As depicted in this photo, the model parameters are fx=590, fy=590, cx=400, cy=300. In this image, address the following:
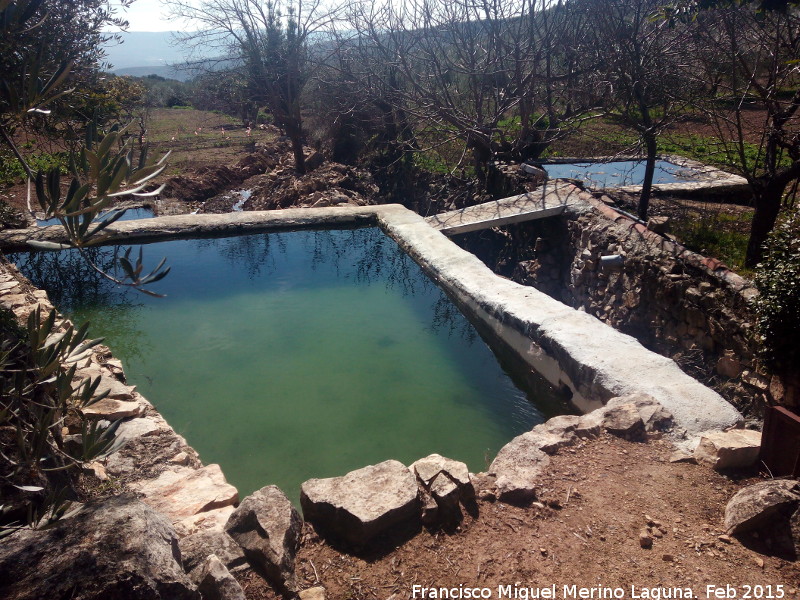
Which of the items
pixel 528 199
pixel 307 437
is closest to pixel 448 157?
pixel 528 199

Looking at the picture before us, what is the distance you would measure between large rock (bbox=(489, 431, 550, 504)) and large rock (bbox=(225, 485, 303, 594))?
1.07m

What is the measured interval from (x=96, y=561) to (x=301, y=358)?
371 cm

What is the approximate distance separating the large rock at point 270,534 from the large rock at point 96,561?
568mm

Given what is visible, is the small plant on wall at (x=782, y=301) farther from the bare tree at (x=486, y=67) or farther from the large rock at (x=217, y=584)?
the bare tree at (x=486, y=67)

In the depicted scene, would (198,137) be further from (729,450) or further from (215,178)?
(729,450)

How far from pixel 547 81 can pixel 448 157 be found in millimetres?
3904

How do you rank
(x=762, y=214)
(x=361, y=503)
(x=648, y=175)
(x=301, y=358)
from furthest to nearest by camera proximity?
(x=648, y=175) < (x=762, y=214) < (x=301, y=358) < (x=361, y=503)

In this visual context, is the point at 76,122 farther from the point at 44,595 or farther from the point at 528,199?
the point at 528,199

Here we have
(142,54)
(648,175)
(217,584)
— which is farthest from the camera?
(142,54)

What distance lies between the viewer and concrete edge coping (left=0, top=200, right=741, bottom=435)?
3.82 meters

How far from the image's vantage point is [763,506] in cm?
262

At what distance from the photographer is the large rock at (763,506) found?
2.61 meters

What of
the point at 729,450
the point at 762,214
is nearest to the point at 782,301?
the point at 729,450

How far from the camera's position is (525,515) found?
295 centimetres
